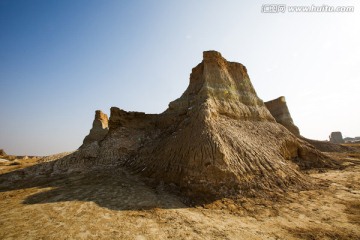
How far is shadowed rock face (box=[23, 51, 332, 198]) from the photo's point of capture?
861 cm

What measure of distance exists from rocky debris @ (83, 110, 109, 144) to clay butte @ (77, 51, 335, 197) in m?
9.84

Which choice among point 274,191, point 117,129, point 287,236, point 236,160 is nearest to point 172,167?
point 236,160

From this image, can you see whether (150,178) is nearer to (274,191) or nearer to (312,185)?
(274,191)

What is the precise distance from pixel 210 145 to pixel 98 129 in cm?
1987

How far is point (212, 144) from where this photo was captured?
30.9ft

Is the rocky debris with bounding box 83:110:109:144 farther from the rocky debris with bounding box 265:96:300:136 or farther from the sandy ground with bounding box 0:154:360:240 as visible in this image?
the rocky debris with bounding box 265:96:300:136

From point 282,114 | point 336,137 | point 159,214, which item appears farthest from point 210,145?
point 336,137

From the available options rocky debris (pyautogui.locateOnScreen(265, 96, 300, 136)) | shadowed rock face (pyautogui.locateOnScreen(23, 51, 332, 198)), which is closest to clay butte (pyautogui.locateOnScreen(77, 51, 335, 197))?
shadowed rock face (pyautogui.locateOnScreen(23, 51, 332, 198))

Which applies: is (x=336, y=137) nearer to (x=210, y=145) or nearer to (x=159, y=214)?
(x=210, y=145)

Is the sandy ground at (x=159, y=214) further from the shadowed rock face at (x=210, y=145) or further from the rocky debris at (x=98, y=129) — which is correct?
the rocky debris at (x=98, y=129)

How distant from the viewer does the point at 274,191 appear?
8.25 metres

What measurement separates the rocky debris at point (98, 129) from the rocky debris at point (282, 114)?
943 inches

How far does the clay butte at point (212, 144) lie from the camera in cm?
861

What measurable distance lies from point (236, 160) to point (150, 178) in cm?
446
